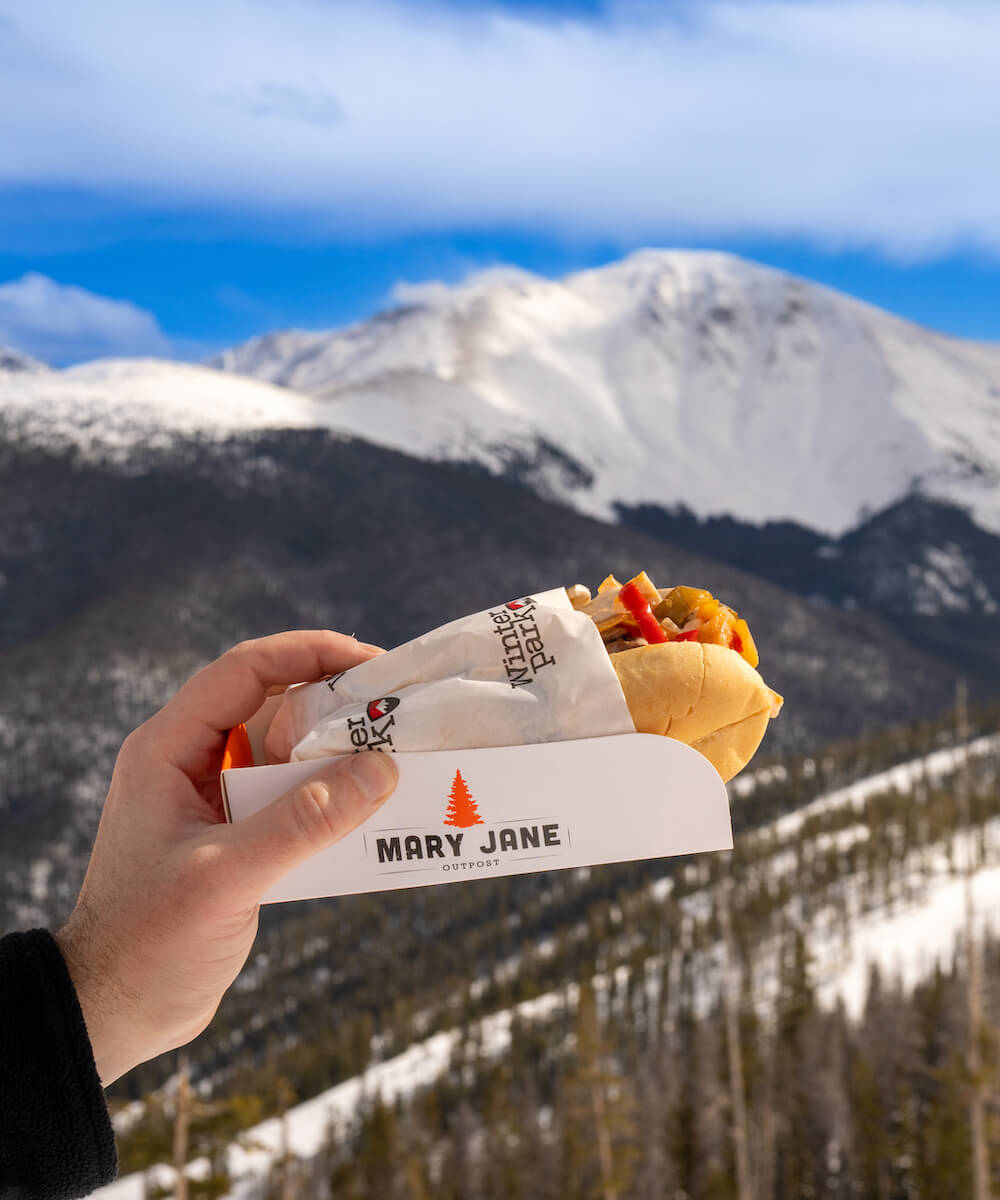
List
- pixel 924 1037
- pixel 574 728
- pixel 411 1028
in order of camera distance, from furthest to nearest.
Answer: pixel 411 1028
pixel 924 1037
pixel 574 728

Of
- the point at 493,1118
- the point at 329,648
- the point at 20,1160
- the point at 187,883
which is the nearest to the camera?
the point at 20,1160

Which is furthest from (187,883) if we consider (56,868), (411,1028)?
(56,868)

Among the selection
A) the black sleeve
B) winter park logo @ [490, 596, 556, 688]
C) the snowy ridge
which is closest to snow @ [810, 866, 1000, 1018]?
the snowy ridge

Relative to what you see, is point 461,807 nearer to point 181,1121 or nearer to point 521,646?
point 521,646

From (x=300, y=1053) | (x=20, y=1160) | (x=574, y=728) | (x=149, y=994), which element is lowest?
(x=300, y=1053)

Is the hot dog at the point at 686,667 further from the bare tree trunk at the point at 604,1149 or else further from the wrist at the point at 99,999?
the bare tree trunk at the point at 604,1149

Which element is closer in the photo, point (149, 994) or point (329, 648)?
point (149, 994)

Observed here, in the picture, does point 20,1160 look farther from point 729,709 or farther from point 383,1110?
point 383,1110

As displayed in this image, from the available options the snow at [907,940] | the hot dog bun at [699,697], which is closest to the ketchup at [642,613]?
the hot dog bun at [699,697]

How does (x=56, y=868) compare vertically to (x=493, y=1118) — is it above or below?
above
